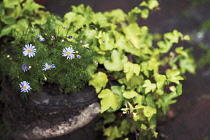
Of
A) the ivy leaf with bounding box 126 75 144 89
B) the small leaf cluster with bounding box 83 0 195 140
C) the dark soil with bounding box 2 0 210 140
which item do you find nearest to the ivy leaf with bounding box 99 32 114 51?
the small leaf cluster with bounding box 83 0 195 140

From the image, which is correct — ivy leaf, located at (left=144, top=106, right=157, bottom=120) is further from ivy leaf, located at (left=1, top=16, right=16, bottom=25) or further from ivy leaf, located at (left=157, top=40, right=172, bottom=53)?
ivy leaf, located at (left=1, top=16, right=16, bottom=25)

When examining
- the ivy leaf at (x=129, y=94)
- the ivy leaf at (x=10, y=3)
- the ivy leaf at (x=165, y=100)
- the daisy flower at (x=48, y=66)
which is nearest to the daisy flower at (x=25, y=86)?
the daisy flower at (x=48, y=66)

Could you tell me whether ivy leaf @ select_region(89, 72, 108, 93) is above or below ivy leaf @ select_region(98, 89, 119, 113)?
above

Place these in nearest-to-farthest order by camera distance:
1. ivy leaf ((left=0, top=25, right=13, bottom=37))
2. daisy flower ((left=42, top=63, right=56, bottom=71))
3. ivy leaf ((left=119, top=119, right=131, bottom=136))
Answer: daisy flower ((left=42, top=63, right=56, bottom=71)), ivy leaf ((left=0, top=25, right=13, bottom=37)), ivy leaf ((left=119, top=119, right=131, bottom=136))

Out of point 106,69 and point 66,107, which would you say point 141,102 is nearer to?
point 106,69

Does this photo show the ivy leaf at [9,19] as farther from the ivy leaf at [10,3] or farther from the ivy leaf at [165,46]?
the ivy leaf at [165,46]

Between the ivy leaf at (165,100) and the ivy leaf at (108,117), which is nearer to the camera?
the ivy leaf at (165,100)
